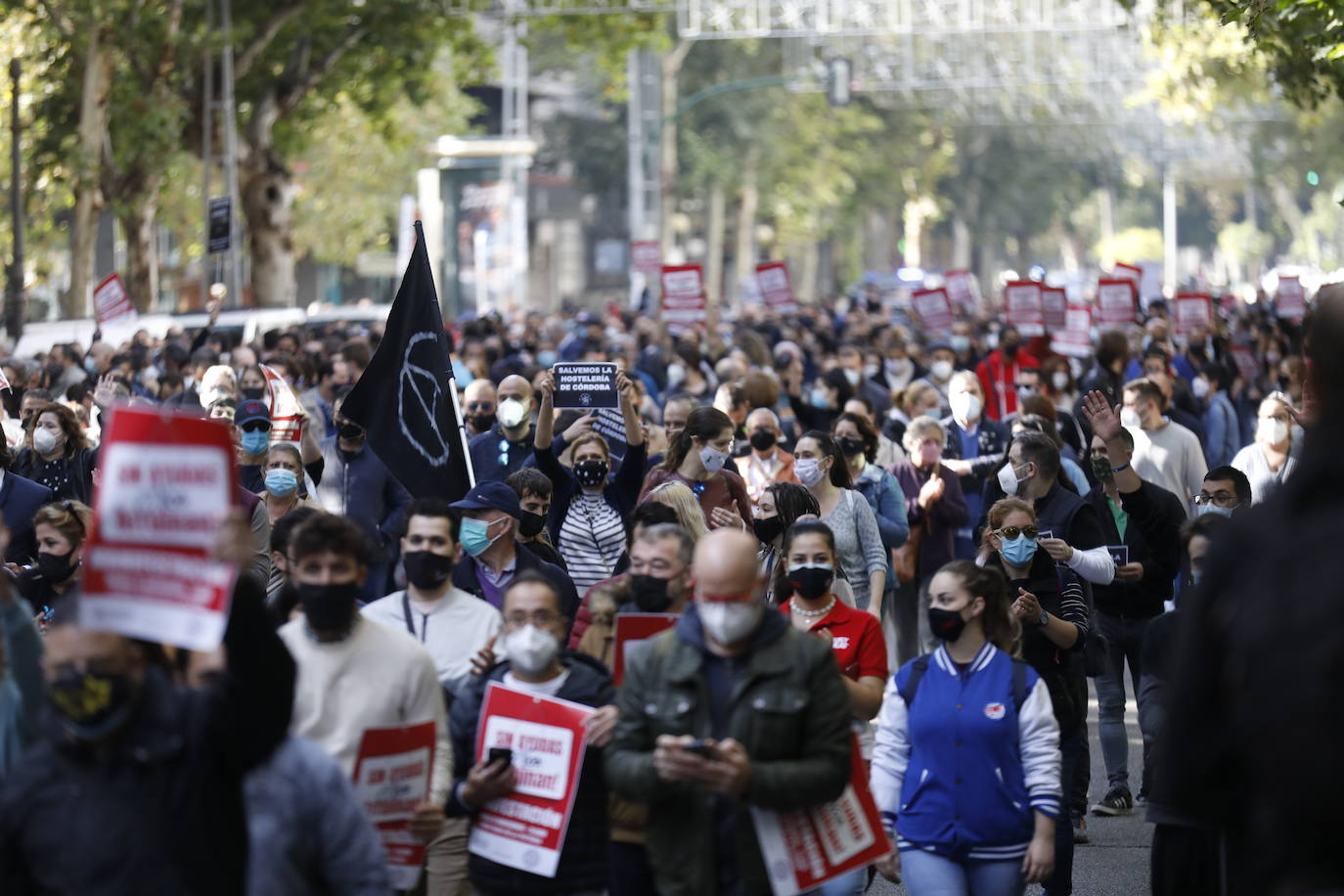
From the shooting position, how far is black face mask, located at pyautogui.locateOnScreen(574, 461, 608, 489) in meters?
9.80

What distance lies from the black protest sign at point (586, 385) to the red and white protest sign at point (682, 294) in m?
11.8

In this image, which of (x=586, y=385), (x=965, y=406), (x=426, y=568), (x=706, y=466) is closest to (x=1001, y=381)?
(x=965, y=406)

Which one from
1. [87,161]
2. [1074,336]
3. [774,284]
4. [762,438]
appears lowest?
[762,438]

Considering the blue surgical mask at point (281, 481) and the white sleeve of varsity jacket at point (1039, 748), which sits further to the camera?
the blue surgical mask at point (281, 481)

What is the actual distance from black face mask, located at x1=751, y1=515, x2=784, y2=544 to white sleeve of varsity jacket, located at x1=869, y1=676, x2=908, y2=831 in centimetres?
258

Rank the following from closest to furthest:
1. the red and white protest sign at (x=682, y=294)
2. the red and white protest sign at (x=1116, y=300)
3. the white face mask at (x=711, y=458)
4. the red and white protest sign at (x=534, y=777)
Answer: the red and white protest sign at (x=534, y=777) → the white face mask at (x=711, y=458) → the red and white protest sign at (x=1116, y=300) → the red and white protest sign at (x=682, y=294)

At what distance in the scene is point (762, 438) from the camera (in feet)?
37.5

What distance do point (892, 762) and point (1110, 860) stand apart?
2739 mm

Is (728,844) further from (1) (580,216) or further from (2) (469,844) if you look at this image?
(1) (580,216)

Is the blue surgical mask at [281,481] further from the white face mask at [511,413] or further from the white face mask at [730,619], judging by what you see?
the white face mask at [730,619]

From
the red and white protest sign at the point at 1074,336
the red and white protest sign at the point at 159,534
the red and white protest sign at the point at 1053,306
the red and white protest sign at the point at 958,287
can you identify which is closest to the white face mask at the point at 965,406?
the red and white protest sign at the point at 1074,336

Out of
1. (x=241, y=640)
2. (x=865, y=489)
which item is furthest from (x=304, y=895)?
(x=865, y=489)

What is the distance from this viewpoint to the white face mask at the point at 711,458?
1029 centimetres

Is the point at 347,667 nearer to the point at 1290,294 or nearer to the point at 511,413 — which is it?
the point at 511,413
